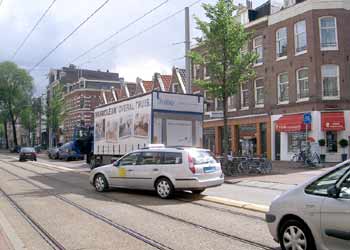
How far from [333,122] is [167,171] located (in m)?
18.7

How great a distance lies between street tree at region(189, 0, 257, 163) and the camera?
2161 cm

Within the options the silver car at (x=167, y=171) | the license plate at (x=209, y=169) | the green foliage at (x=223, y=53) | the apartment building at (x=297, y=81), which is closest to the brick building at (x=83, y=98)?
the apartment building at (x=297, y=81)

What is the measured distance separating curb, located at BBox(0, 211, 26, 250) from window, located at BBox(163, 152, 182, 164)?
4.86m

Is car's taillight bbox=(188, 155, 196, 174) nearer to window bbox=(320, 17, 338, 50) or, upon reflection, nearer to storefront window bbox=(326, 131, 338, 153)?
storefront window bbox=(326, 131, 338, 153)

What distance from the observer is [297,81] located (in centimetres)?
3058

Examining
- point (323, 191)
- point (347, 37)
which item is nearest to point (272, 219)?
point (323, 191)

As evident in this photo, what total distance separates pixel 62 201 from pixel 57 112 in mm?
50564

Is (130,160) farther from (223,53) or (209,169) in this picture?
(223,53)

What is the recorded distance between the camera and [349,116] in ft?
92.8

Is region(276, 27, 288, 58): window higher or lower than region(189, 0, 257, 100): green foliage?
higher

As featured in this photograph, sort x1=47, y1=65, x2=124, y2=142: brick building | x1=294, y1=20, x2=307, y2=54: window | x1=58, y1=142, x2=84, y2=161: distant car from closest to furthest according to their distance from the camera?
x1=294, y1=20, x2=307, y2=54: window, x1=58, y1=142, x2=84, y2=161: distant car, x1=47, y1=65, x2=124, y2=142: brick building

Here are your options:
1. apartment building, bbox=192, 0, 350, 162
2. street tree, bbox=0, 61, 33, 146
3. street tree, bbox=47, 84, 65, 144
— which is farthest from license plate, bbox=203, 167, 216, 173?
street tree, bbox=0, 61, 33, 146

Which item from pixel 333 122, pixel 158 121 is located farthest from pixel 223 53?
pixel 333 122

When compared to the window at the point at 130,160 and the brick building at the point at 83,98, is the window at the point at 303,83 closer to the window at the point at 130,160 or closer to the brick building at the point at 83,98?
the window at the point at 130,160
